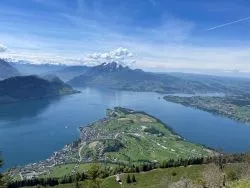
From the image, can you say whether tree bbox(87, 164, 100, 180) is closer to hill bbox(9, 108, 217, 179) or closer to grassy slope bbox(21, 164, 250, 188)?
grassy slope bbox(21, 164, 250, 188)

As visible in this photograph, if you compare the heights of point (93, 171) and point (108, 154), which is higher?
point (93, 171)

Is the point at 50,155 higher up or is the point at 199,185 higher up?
the point at 199,185

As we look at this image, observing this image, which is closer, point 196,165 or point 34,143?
point 196,165

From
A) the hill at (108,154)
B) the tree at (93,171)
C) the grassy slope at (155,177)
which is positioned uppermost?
the tree at (93,171)

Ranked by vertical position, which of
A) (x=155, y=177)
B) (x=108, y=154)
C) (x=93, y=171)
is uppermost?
(x=93, y=171)

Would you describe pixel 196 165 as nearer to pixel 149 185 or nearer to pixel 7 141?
pixel 149 185

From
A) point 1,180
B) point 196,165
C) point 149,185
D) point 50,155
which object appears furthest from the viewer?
point 50,155

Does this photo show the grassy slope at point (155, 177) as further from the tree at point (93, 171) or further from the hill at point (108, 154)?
the hill at point (108, 154)

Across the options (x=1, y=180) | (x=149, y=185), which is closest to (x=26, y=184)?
(x=149, y=185)

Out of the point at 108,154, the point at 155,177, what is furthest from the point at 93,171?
the point at 108,154

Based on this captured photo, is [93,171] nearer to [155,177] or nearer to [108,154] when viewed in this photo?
[155,177]

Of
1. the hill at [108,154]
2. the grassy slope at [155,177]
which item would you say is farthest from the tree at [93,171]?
the hill at [108,154]
